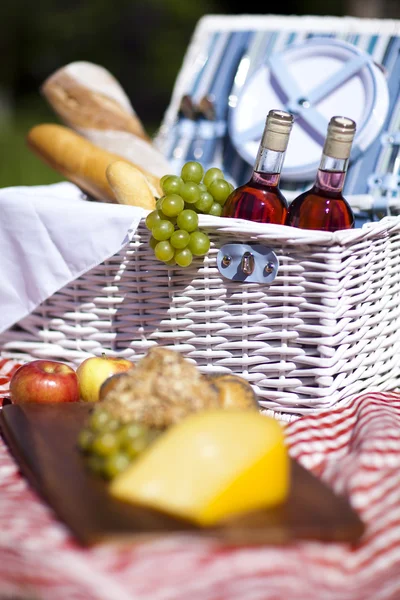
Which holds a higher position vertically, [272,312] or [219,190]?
[219,190]

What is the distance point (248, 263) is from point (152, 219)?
193 mm

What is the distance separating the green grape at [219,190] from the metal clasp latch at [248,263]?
0.46ft

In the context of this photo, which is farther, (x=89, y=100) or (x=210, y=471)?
(x=89, y=100)

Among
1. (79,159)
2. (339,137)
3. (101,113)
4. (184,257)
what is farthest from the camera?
(101,113)

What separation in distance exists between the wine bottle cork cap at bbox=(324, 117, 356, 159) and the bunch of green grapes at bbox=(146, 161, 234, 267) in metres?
0.26

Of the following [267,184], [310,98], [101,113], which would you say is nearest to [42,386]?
[267,184]

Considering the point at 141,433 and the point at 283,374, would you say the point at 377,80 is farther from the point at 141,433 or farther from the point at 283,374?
the point at 141,433

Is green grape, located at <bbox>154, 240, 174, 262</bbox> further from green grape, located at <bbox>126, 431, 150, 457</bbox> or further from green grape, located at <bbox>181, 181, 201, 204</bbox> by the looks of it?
green grape, located at <bbox>126, 431, 150, 457</bbox>

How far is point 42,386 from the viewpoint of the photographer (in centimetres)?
131

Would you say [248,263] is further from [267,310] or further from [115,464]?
[115,464]

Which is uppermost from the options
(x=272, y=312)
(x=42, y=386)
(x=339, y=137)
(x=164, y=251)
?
(x=339, y=137)

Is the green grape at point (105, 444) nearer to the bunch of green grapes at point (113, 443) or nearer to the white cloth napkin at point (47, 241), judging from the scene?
the bunch of green grapes at point (113, 443)

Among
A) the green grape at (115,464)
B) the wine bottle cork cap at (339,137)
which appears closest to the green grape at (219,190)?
the wine bottle cork cap at (339,137)

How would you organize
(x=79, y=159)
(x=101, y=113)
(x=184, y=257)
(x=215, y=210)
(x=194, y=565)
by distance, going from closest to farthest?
(x=194, y=565), (x=184, y=257), (x=215, y=210), (x=79, y=159), (x=101, y=113)
